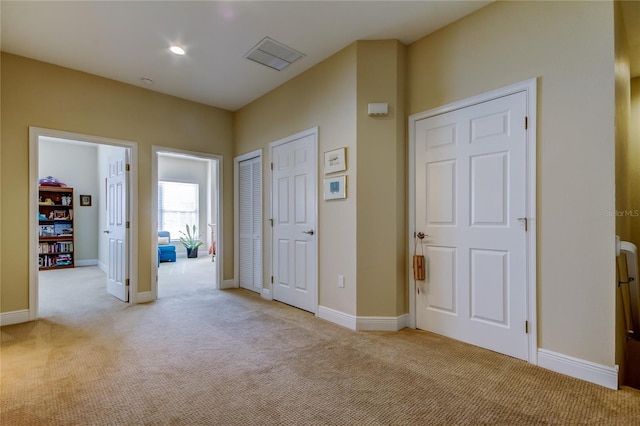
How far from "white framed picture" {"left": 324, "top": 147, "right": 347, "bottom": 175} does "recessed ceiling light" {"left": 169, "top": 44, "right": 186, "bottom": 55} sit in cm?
186

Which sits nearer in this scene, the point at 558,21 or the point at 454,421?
the point at 454,421

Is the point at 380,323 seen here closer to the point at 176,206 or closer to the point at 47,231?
the point at 176,206

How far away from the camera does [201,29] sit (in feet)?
9.34

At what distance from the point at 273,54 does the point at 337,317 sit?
2.90 m

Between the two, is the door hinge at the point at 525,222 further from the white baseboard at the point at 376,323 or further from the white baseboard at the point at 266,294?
the white baseboard at the point at 266,294

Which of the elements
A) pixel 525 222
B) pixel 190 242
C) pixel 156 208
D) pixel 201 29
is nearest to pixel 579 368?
pixel 525 222

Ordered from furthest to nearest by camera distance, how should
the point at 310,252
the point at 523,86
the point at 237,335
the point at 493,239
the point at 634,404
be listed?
1. the point at 310,252
2. the point at 237,335
3. the point at 493,239
4. the point at 523,86
5. the point at 634,404

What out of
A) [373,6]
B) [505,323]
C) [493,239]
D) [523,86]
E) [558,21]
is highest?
[373,6]

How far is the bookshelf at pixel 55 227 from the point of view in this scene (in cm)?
669

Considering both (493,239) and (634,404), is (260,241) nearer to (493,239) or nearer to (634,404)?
(493,239)

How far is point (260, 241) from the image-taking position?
438cm

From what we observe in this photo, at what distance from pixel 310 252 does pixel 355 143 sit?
4.44 feet

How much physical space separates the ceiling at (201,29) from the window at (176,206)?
5271 mm

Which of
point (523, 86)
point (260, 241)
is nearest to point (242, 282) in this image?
point (260, 241)
